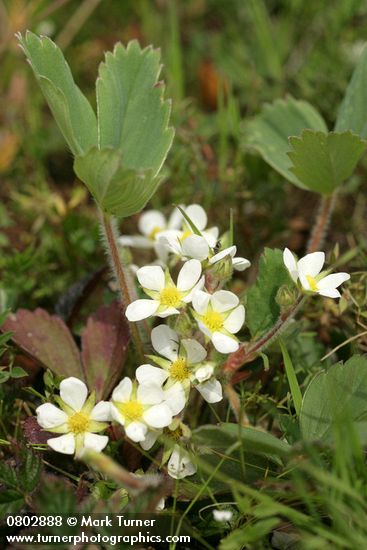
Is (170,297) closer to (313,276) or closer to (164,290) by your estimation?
(164,290)

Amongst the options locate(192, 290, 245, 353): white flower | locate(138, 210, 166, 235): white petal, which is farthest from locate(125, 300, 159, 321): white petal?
locate(138, 210, 166, 235): white petal

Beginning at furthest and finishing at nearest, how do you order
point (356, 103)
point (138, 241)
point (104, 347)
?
point (138, 241)
point (356, 103)
point (104, 347)

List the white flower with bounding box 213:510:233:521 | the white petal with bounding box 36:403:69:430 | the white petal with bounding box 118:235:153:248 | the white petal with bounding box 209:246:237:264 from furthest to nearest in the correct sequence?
the white petal with bounding box 118:235:153:248
the white petal with bounding box 209:246:237:264
the white petal with bounding box 36:403:69:430
the white flower with bounding box 213:510:233:521

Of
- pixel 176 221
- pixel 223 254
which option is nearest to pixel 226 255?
pixel 223 254

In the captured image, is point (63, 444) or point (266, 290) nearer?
point (63, 444)

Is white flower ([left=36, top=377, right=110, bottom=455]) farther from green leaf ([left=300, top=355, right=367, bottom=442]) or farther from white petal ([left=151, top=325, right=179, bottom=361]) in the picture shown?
green leaf ([left=300, top=355, right=367, bottom=442])
